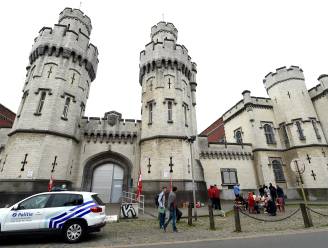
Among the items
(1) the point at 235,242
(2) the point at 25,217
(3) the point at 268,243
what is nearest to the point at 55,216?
(2) the point at 25,217

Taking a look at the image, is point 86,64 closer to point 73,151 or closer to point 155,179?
point 73,151

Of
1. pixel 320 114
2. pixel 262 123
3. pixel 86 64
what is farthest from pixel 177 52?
pixel 320 114

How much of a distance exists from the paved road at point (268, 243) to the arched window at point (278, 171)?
1784 centimetres

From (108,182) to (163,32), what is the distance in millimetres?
20390

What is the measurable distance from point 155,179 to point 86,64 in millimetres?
14931

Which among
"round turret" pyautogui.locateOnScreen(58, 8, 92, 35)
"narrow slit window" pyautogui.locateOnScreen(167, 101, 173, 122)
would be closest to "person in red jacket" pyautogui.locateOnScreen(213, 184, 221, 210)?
"narrow slit window" pyautogui.locateOnScreen(167, 101, 173, 122)

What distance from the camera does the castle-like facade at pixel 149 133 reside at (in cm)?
1608

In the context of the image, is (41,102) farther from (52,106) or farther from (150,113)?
(150,113)

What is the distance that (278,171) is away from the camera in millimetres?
22844

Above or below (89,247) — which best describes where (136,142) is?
above

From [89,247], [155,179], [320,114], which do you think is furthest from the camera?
[320,114]

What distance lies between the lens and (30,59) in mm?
20344

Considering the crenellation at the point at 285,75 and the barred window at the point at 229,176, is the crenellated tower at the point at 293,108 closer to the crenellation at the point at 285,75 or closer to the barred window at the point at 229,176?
the crenellation at the point at 285,75

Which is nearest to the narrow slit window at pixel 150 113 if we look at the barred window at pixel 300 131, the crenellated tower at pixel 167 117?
the crenellated tower at pixel 167 117
